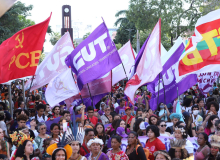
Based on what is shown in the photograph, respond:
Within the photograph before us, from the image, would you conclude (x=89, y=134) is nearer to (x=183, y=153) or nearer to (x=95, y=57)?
(x=183, y=153)

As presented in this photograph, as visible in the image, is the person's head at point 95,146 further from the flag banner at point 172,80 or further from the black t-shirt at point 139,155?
the flag banner at point 172,80

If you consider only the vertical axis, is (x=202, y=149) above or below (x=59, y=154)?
below

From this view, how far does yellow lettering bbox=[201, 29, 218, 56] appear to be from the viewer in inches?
345

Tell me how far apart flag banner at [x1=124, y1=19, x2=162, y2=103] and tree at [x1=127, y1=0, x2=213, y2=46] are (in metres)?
15.6

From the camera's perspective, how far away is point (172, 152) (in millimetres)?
5617

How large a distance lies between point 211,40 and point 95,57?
303 centimetres

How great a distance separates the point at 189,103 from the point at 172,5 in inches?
635

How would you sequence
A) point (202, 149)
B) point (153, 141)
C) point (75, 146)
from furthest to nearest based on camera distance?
point (153, 141) → point (202, 149) → point (75, 146)

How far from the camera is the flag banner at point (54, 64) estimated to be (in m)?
10.9

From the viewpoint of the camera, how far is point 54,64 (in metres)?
10.9

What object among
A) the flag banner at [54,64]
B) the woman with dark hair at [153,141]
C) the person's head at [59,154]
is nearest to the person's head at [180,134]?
the woman with dark hair at [153,141]

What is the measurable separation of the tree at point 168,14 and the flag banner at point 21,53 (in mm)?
16782

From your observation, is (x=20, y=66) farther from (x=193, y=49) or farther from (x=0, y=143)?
(x=193, y=49)

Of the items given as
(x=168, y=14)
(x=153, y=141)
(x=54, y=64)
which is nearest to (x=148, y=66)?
(x=54, y=64)
